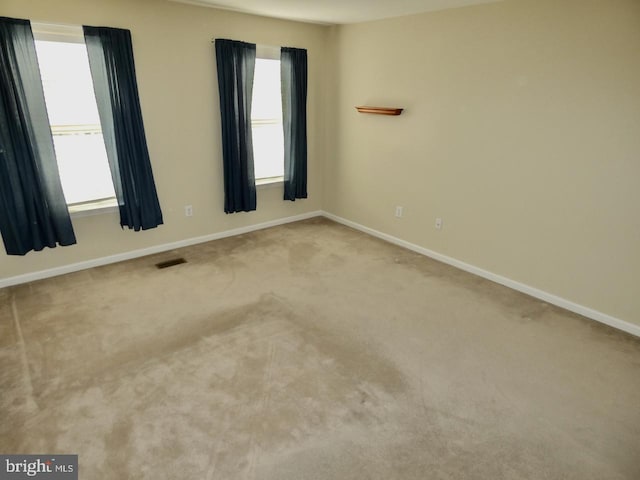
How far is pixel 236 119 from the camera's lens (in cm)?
390

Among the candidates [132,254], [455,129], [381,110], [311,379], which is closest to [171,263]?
[132,254]

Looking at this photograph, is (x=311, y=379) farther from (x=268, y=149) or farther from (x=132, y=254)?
(x=268, y=149)

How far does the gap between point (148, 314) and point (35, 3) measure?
2.48 m

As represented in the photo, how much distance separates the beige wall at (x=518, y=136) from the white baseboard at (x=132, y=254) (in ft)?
4.91

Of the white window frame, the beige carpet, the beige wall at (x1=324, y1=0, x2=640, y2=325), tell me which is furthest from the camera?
the white window frame

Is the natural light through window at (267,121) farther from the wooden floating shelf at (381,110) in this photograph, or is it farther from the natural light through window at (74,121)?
the natural light through window at (74,121)

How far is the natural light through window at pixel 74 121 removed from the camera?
297 cm

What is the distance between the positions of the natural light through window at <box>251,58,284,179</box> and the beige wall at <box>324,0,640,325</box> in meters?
0.89

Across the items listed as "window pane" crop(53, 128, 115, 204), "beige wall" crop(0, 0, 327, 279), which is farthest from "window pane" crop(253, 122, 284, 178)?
"window pane" crop(53, 128, 115, 204)

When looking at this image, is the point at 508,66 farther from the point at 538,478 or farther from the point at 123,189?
the point at 123,189

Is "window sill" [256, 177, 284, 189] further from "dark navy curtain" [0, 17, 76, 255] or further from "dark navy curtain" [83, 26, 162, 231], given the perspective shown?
"dark navy curtain" [0, 17, 76, 255]

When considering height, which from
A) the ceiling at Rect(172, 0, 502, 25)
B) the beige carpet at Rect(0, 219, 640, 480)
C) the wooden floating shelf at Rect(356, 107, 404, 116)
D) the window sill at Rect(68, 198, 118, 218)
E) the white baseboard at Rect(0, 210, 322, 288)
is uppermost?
the ceiling at Rect(172, 0, 502, 25)

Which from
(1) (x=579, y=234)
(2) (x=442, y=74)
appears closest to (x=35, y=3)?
(2) (x=442, y=74)

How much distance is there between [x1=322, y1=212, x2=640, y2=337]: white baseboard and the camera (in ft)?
9.00
